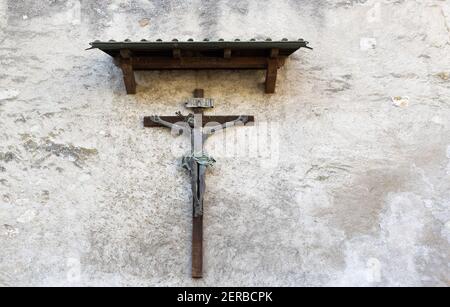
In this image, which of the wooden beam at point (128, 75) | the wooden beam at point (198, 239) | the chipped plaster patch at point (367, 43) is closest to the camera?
the wooden beam at point (198, 239)

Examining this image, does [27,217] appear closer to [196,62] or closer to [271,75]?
[196,62]

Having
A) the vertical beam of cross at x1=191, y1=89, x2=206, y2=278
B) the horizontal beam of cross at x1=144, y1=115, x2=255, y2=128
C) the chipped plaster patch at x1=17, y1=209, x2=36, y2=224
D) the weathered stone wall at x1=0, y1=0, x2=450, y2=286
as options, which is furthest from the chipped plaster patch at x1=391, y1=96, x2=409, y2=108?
the chipped plaster patch at x1=17, y1=209, x2=36, y2=224

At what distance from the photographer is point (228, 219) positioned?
4.51 m

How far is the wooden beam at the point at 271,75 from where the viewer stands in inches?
184

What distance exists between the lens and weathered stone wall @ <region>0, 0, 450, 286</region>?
14.4ft

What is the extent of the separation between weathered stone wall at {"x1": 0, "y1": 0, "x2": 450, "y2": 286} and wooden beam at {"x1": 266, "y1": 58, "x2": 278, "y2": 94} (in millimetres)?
110

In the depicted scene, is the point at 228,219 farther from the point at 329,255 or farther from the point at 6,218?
the point at 6,218

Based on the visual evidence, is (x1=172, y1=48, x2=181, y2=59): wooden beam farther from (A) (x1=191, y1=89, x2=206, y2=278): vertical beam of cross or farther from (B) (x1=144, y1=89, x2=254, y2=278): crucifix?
(A) (x1=191, y1=89, x2=206, y2=278): vertical beam of cross

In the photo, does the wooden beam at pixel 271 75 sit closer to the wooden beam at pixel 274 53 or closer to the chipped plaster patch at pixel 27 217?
the wooden beam at pixel 274 53

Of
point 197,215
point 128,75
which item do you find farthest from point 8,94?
point 197,215

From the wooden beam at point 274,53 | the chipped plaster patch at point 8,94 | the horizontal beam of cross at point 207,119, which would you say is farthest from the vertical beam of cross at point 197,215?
the chipped plaster patch at point 8,94

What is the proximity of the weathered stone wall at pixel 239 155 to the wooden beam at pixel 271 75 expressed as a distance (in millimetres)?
110
